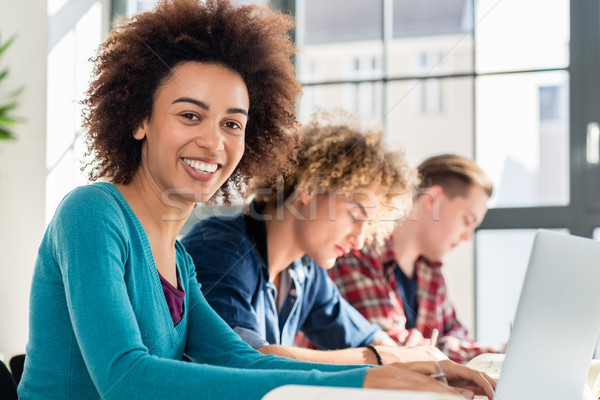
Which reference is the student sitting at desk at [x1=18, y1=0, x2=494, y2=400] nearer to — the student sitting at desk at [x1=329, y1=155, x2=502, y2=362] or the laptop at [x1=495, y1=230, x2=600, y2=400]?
A: the laptop at [x1=495, y1=230, x2=600, y2=400]

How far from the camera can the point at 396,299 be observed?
2.17m

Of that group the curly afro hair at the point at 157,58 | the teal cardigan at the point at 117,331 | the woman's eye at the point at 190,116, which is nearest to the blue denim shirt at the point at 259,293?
the teal cardigan at the point at 117,331

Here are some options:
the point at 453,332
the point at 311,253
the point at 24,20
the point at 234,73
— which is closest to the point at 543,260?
the point at 234,73

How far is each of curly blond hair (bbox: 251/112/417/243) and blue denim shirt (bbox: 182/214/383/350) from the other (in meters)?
0.17

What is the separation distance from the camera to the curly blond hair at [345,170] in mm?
1823

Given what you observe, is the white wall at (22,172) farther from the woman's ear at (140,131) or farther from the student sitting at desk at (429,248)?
the woman's ear at (140,131)

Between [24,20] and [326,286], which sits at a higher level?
[24,20]

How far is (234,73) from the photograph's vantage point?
120 cm

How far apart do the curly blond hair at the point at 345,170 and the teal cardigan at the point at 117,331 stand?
0.65 metres

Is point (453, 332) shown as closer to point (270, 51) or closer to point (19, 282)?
point (270, 51)

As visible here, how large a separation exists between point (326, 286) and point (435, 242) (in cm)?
64

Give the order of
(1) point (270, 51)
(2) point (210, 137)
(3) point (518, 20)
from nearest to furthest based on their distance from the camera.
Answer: (2) point (210, 137) < (1) point (270, 51) < (3) point (518, 20)

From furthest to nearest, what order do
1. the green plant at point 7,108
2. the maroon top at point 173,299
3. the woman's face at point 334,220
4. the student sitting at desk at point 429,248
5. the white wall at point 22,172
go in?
the white wall at point 22,172 < the green plant at point 7,108 < the student sitting at desk at point 429,248 < the woman's face at point 334,220 < the maroon top at point 173,299

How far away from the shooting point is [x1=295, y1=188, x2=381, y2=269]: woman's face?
1.79m
